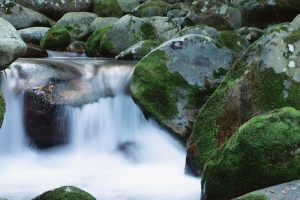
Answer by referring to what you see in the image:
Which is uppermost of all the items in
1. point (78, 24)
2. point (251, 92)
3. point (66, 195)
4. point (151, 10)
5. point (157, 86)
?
point (251, 92)

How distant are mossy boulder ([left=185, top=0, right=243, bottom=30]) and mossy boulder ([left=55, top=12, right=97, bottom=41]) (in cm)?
514

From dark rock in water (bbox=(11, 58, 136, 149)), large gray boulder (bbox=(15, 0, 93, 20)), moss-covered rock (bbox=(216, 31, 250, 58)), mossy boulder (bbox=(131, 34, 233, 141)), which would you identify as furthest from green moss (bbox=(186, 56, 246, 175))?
large gray boulder (bbox=(15, 0, 93, 20))

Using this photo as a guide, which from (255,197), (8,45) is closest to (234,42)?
(8,45)

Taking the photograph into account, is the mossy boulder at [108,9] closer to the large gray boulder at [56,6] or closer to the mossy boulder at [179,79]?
the large gray boulder at [56,6]

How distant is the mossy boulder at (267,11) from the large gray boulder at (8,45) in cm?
719

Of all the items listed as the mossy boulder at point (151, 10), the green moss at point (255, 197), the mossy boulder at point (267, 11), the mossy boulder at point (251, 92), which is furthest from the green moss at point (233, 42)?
the mossy boulder at point (151, 10)

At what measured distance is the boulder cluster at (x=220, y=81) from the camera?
12.3 ft

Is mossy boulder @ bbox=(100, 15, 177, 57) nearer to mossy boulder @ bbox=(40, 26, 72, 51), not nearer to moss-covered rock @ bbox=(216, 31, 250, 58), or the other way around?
mossy boulder @ bbox=(40, 26, 72, 51)

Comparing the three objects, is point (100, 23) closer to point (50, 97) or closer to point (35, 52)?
point (35, 52)

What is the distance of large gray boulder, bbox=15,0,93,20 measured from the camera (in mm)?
18531

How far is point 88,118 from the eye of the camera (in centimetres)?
714

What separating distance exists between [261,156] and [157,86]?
3.38 meters

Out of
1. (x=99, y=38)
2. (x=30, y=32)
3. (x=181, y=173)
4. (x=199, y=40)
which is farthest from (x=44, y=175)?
(x=30, y=32)

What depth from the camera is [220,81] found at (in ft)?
22.8
